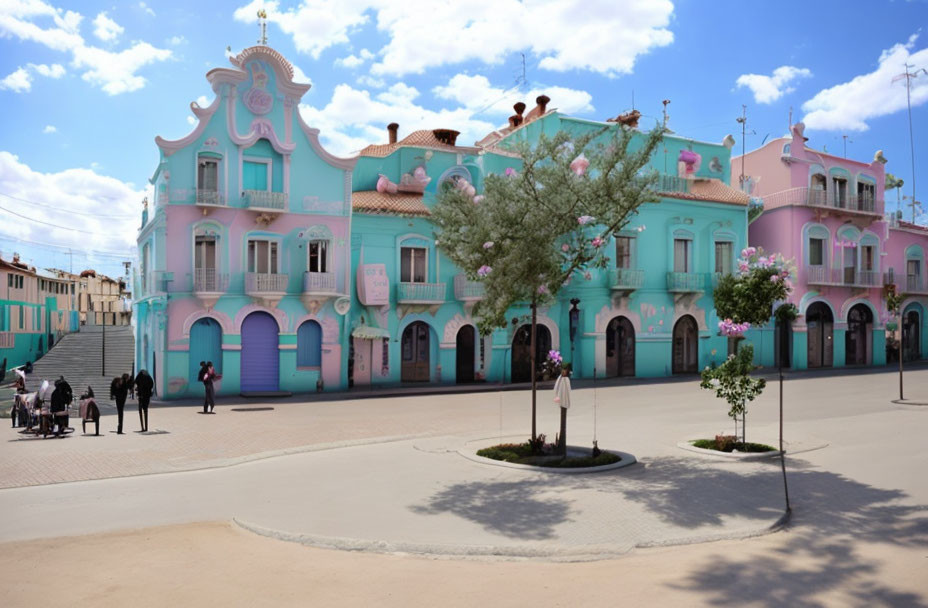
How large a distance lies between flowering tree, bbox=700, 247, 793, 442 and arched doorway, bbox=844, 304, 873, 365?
1158 inches

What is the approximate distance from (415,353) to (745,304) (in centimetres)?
1803

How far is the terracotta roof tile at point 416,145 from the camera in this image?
100 feet

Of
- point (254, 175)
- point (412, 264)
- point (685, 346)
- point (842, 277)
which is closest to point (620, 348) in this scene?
point (685, 346)

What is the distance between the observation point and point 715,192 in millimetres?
35062

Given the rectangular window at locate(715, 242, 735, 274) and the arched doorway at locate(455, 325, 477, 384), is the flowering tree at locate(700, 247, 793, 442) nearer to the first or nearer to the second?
the arched doorway at locate(455, 325, 477, 384)

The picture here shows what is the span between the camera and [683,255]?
34.2 meters

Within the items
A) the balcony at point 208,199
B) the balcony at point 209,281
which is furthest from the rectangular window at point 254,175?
the balcony at point 209,281

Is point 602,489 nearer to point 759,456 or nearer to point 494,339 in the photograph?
point 759,456

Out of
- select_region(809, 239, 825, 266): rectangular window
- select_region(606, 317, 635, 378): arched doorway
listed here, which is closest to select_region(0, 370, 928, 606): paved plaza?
select_region(606, 317, 635, 378): arched doorway

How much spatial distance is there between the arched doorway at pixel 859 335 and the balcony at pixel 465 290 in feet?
77.7

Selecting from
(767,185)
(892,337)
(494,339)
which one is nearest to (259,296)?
(494,339)

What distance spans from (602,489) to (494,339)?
19753 mm

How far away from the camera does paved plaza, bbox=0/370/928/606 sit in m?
7.48

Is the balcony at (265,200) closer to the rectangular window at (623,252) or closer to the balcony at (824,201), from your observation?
the rectangular window at (623,252)
